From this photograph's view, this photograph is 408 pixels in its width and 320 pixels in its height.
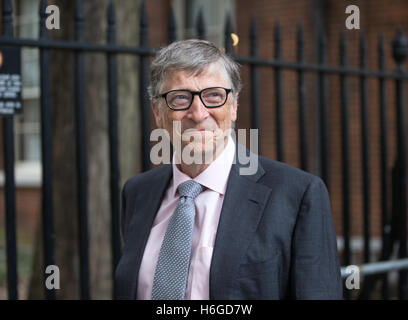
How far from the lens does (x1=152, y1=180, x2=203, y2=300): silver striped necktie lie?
5.77 ft

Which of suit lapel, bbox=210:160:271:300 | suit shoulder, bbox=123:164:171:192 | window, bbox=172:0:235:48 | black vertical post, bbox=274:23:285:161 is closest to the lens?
suit lapel, bbox=210:160:271:300

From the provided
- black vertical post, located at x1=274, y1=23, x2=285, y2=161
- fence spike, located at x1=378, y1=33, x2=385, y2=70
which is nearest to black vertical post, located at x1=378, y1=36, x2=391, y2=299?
fence spike, located at x1=378, y1=33, x2=385, y2=70

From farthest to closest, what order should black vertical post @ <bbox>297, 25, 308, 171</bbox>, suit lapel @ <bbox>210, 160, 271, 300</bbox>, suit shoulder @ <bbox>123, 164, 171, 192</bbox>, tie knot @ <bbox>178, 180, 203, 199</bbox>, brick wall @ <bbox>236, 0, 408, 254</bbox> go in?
1. brick wall @ <bbox>236, 0, 408, 254</bbox>
2. black vertical post @ <bbox>297, 25, 308, 171</bbox>
3. suit shoulder @ <bbox>123, 164, 171, 192</bbox>
4. tie knot @ <bbox>178, 180, 203, 199</bbox>
5. suit lapel @ <bbox>210, 160, 271, 300</bbox>

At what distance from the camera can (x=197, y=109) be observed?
1795mm

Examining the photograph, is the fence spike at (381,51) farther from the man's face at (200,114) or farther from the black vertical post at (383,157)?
the man's face at (200,114)

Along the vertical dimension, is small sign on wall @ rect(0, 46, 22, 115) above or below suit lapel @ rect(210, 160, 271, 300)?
above

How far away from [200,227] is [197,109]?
366 mm

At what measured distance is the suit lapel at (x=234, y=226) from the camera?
5.70 ft

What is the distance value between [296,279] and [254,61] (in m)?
1.85

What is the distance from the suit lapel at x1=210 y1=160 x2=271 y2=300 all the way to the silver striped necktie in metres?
0.09

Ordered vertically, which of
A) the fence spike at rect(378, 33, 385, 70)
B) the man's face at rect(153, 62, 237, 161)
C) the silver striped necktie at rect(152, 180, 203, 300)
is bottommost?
the silver striped necktie at rect(152, 180, 203, 300)

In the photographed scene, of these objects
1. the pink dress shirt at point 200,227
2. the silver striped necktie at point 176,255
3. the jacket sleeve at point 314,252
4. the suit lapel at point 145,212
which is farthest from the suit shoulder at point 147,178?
the jacket sleeve at point 314,252

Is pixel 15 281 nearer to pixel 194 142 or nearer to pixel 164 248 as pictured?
pixel 164 248

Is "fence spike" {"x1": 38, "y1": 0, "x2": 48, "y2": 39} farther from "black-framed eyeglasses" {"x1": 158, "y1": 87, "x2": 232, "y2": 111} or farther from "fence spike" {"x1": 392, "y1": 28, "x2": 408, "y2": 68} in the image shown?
"fence spike" {"x1": 392, "y1": 28, "x2": 408, "y2": 68}
